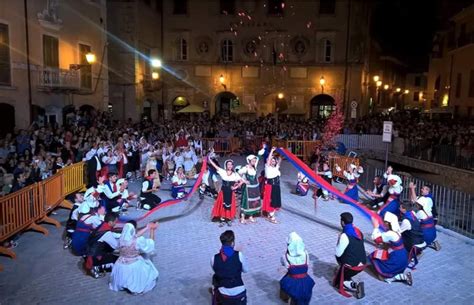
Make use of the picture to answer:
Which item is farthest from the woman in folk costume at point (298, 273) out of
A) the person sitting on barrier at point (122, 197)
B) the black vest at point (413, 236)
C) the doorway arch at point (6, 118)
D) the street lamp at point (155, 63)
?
the street lamp at point (155, 63)

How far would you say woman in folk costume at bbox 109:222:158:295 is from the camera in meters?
6.88

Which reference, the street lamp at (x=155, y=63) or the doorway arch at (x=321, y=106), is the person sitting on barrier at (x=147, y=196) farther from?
the doorway arch at (x=321, y=106)

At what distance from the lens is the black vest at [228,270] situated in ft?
19.6

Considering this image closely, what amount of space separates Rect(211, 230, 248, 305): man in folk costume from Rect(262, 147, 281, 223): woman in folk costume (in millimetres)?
4980

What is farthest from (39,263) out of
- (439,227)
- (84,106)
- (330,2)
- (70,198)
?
(330,2)

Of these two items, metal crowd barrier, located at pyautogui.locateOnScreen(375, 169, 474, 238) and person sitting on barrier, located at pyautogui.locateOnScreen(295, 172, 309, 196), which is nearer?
metal crowd barrier, located at pyautogui.locateOnScreen(375, 169, 474, 238)

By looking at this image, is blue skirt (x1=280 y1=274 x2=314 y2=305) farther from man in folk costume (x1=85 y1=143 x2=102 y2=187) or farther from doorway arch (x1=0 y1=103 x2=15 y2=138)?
doorway arch (x1=0 y1=103 x2=15 y2=138)

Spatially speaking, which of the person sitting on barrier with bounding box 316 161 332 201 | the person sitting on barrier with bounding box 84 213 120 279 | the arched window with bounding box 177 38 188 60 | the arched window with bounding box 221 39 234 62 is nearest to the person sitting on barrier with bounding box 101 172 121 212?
the person sitting on barrier with bounding box 84 213 120 279

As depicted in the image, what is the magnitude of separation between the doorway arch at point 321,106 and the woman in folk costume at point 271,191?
24133mm

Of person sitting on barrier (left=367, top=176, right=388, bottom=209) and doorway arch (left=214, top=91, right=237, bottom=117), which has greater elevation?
doorway arch (left=214, top=91, right=237, bottom=117)

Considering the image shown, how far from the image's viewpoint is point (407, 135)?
2255cm

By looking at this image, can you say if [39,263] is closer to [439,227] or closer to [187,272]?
[187,272]

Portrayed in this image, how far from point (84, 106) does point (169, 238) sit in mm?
16037

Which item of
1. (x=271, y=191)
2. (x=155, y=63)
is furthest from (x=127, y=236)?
(x=155, y=63)
